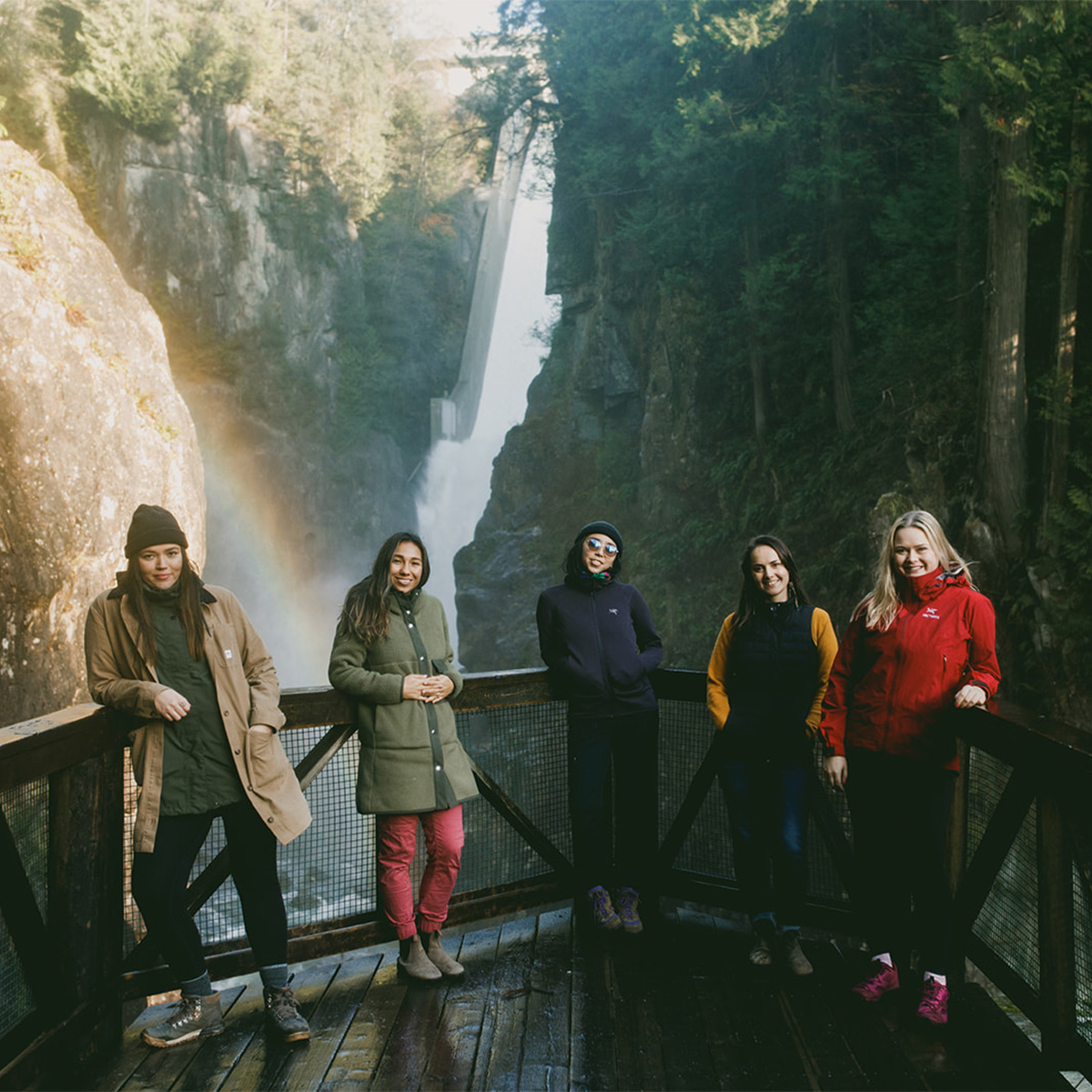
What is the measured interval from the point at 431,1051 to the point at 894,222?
13.7m

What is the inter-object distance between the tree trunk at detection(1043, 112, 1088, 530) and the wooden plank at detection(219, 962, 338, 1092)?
9107 mm

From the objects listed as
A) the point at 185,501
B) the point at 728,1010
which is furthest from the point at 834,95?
the point at 728,1010

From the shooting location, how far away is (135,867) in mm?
3006

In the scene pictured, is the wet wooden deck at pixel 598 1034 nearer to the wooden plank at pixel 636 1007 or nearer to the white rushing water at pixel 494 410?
the wooden plank at pixel 636 1007

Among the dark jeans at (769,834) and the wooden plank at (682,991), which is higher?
the dark jeans at (769,834)

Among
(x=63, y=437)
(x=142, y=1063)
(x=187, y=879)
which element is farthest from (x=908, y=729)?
(x=63, y=437)

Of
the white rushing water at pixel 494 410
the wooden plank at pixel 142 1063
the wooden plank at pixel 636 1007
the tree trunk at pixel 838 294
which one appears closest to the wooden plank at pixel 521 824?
the wooden plank at pixel 636 1007

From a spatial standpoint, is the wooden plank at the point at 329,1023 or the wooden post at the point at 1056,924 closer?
the wooden post at the point at 1056,924

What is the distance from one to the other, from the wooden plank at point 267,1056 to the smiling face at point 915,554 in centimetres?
280

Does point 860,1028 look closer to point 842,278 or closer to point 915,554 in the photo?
point 915,554

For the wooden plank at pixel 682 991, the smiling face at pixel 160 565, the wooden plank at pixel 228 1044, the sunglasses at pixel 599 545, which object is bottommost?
the wooden plank at pixel 682 991

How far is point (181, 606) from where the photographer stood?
310 cm

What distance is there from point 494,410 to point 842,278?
81.3 ft

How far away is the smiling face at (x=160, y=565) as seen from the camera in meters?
3.04
